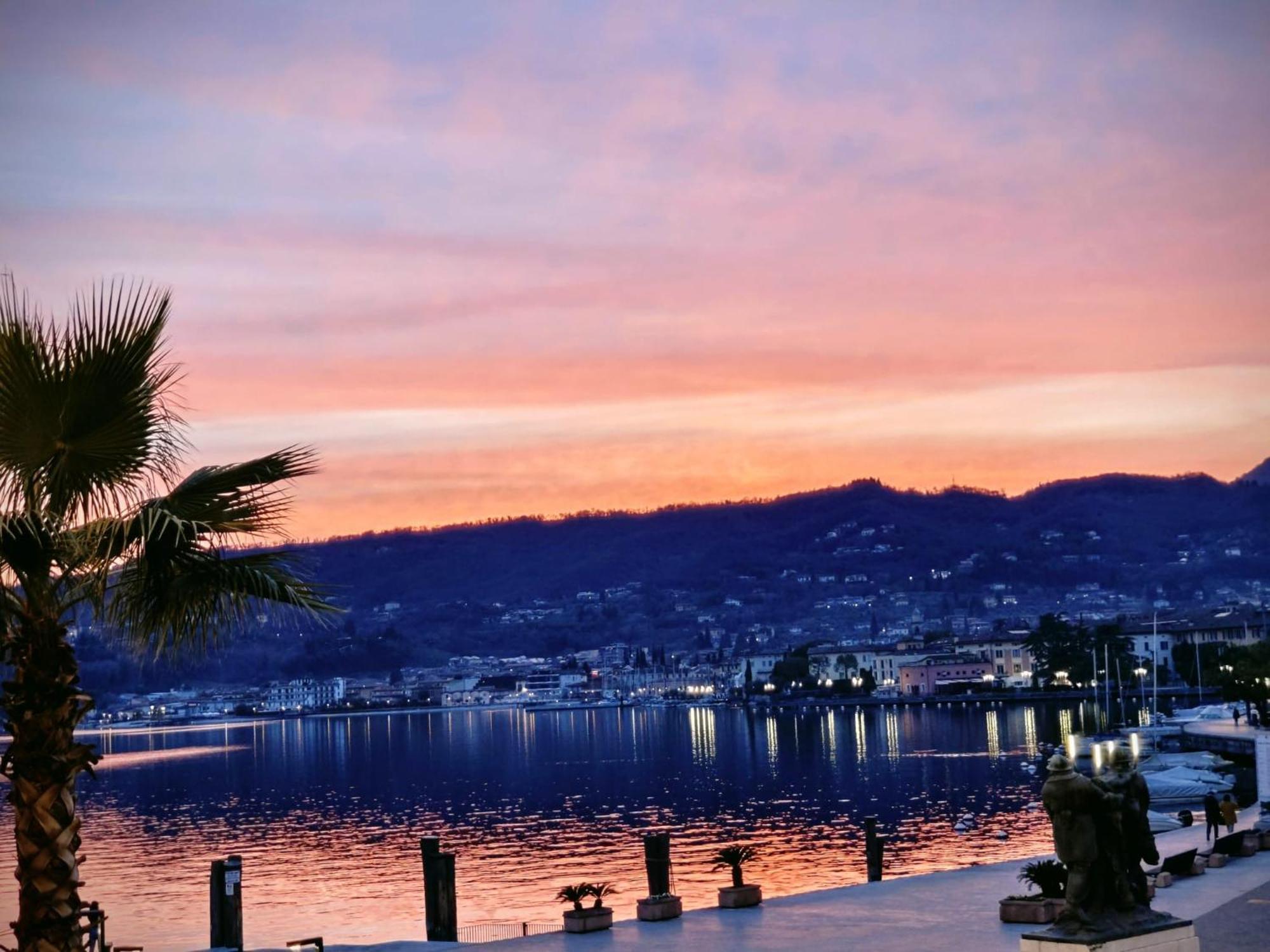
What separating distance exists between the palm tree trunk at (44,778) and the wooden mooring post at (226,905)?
1674 cm

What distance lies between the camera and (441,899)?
29938 millimetres

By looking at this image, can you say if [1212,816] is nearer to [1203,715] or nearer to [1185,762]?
[1185,762]

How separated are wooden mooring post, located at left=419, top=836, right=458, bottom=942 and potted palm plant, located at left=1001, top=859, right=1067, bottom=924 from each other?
1089cm

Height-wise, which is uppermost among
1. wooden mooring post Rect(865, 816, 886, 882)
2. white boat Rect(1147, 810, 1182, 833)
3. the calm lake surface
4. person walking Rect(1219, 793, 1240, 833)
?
wooden mooring post Rect(865, 816, 886, 882)

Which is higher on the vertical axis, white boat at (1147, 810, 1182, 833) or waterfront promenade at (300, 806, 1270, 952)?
waterfront promenade at (300, 806, 1270, 952)

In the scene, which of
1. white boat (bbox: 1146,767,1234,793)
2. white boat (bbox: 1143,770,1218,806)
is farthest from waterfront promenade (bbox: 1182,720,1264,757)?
white boat (bbox: 1143,770,1218,806)

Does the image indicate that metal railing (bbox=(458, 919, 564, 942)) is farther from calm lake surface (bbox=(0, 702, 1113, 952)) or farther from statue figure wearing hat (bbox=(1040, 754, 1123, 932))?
statue figure wearing hat (bbox=(1040, 754, 1123, 932))

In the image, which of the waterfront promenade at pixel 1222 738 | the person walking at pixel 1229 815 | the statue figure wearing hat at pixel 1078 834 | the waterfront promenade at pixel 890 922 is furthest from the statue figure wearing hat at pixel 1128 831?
the waterfront promenade at pixel 1222 738

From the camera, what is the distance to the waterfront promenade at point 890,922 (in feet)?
72.4

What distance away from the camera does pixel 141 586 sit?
13.3 meters

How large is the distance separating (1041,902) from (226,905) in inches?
565

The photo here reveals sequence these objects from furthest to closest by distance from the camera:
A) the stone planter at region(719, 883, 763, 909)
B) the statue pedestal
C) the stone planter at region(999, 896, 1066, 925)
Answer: the stone planter at region(719, 883, 763, 909) < the stone planter at region(999, 896, 1066, 925) < the statue pedestal

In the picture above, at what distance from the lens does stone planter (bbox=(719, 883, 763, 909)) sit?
87.6ft

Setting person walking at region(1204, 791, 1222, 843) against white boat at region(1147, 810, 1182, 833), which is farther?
white boat at region(1147, 810, 1182, 833)
